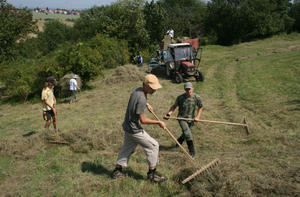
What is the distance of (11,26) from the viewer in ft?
57.0

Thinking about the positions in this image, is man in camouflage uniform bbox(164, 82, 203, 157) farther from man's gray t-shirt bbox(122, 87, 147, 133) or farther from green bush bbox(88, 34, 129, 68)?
green bush bbox(88, 34, 129, 68)

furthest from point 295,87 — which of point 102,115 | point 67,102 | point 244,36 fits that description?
point 244,36

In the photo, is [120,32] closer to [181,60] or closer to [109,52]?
[109,52]

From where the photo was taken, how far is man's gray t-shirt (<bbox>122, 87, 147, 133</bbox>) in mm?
3840

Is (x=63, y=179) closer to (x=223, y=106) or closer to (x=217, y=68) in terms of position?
(x=223, y=106)

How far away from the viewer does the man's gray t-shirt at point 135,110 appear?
12.6ft

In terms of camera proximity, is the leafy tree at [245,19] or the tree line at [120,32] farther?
the leafy tree at [245,19]

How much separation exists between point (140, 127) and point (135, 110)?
37 centimetres

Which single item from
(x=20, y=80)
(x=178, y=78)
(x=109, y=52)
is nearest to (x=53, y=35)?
(x=109, y=52)

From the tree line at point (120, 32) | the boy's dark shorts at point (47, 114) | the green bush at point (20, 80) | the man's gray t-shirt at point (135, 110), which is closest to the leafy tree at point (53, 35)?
the tree line at point (120, 32)

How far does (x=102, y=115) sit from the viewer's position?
9102 millimetres

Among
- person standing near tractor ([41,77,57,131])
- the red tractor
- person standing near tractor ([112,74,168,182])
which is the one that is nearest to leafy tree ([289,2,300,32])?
the red tractor

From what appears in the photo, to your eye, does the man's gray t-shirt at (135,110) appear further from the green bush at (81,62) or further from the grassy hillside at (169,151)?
the green bush at (81,62)

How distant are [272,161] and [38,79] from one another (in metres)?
13.4
